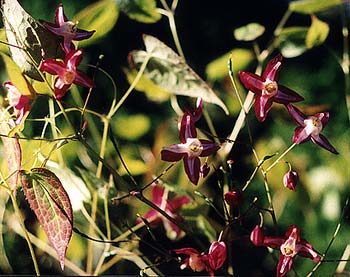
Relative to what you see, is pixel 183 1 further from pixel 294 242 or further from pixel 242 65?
pixel 294 242

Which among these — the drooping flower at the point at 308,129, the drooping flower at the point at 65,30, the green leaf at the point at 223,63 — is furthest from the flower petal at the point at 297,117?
the green leaf at the point at 223,63

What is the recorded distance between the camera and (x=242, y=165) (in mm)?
848

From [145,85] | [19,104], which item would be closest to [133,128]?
[145,85]

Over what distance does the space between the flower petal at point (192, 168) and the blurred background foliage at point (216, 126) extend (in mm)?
24

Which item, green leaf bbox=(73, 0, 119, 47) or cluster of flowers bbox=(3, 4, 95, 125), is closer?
cluster of flowers bbox=(3, 4, 95, 125)

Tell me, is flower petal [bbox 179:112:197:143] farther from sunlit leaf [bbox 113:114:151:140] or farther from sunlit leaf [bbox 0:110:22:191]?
sunlit leaf [bbox 113:114:151:140]

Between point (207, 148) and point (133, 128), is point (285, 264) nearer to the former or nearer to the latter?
point (207, 148)

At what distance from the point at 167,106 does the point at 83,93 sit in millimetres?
106

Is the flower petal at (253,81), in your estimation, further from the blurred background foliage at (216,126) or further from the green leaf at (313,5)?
the green leaf at (313,5)

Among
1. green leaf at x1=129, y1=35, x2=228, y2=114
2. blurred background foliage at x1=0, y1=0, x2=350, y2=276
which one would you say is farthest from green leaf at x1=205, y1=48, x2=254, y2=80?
green leaf at x1=129, y1=35, x2=228, y2=114

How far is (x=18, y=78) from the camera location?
354 mm

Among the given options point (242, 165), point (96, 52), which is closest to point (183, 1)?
point (96, 52)

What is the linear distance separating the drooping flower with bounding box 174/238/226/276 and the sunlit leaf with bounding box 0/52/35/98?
11cm

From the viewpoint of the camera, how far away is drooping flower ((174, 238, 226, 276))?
35 centimetres
